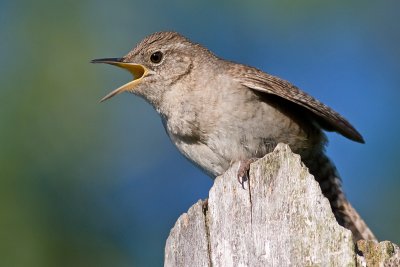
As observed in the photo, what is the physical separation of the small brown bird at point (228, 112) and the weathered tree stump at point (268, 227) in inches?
53.3

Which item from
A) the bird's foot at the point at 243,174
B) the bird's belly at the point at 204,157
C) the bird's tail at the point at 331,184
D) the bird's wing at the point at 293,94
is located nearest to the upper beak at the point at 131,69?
the bird's belly at the point at 204,157

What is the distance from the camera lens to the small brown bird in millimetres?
4949

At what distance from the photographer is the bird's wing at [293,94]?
486cm

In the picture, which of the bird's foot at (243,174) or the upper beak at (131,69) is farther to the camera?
the upper beak at (131,69)

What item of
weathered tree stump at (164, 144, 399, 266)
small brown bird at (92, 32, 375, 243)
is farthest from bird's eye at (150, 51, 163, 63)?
weathered tree stump at (164, 144, 399, 266)

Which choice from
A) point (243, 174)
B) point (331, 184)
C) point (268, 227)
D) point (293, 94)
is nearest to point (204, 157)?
point (293, 94)

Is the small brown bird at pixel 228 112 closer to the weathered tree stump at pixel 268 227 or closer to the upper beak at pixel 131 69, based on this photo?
the upper beak at pixel 131 69

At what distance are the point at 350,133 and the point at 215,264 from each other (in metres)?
1.93

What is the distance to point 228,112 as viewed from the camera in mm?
4953

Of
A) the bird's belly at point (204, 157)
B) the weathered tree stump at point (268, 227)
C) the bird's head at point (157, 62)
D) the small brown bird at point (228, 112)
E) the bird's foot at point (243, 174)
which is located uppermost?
the bird's head at point (157, 62)

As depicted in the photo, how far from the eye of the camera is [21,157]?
568cm

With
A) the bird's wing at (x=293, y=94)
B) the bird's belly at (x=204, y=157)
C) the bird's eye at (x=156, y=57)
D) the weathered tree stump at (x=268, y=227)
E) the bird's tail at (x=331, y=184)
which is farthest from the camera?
the bird's eye at (x=156, y=57)

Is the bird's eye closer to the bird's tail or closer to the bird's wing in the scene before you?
the bird's wing

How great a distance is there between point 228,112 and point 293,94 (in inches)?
17.9
